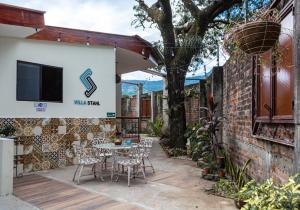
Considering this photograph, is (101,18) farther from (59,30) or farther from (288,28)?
(288,28)

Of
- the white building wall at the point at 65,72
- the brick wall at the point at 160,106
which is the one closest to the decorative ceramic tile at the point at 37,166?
the white building wall at the point at 65,72

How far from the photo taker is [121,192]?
18.4ft

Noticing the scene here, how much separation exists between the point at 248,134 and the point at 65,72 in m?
4.98

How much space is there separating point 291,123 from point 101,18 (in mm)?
11194

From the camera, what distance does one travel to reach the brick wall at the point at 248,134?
365cm

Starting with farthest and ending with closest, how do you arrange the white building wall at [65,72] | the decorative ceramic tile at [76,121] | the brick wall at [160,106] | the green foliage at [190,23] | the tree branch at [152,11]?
the brick wall at [160,106] < the tree branch at [152,11] < the green foliage at [190,23] < the decorative ceramic tile at [76,121] < the white building wall at [65,72]

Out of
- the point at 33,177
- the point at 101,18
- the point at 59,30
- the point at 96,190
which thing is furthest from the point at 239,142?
the point at 101,18

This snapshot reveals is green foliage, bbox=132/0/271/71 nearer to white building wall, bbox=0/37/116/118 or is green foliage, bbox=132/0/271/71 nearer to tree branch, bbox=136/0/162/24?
tree branch, bbox=136/0/162/24

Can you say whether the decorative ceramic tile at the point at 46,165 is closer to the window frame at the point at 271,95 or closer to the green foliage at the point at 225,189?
the green foliage at the point at 225,189

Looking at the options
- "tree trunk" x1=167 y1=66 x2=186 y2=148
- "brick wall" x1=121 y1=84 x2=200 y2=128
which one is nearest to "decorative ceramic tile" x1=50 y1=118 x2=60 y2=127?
"tree trunk" x1=167 y1=66 x2=186 y2=148

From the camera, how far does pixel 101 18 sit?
13.3 m

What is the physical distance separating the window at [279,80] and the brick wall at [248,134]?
6.7 inches

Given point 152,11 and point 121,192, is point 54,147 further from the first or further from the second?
point 152,11

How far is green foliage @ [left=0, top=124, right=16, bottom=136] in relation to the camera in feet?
21.9
